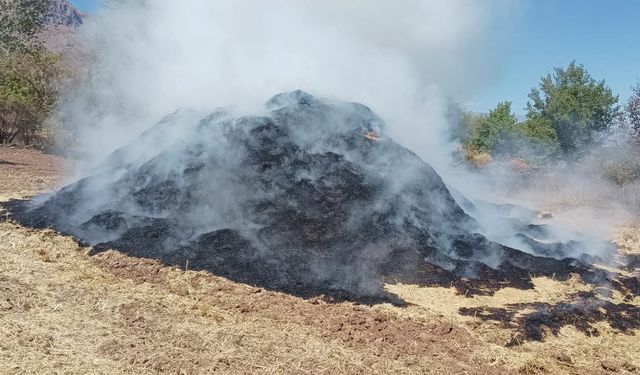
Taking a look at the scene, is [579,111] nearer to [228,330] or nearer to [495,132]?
[495,132]

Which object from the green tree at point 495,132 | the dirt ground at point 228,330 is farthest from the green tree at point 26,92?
the green tree at point 495,132

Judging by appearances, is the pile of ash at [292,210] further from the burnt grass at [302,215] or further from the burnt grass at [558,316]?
the burnt grass at [558,316]

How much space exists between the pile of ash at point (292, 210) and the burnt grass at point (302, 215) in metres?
0.02

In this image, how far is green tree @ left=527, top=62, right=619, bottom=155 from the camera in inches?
734

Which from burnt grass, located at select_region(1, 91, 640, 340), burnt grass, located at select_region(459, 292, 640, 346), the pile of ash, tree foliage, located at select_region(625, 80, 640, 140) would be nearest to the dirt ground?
burnt grass, located at select_region(459, 292, 640, 346)

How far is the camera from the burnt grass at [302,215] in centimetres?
533

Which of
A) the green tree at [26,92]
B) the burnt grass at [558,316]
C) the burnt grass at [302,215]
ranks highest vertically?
the green tree at [26,92]

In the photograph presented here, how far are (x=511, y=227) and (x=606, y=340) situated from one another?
4.10m

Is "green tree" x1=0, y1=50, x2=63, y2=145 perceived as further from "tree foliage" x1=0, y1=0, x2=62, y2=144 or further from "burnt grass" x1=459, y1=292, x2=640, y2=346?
"burnt grass" x1=459, y1=292, x2=640, y2=346

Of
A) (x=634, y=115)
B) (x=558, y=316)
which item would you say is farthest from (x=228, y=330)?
(x=634, y=115)

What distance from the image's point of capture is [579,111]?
18703 millimetres

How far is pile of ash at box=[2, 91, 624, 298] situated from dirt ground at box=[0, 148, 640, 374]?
439mm

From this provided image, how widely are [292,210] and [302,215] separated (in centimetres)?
16

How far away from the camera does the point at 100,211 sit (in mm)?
6383
